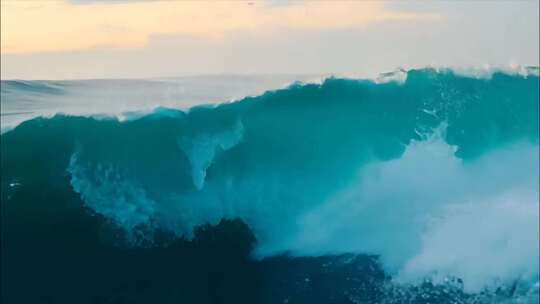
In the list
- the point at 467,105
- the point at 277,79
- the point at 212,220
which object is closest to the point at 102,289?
the point at 212,220

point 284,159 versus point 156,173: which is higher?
point 284,159

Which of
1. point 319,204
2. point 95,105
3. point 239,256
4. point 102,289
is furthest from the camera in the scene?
point 95,105

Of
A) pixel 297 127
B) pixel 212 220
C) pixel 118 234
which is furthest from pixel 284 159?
pixel 118 234

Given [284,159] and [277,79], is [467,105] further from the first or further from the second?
[277,79]

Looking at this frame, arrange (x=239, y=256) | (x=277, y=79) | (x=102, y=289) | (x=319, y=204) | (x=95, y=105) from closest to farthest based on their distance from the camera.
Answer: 1. (x=102, y=289)
2. (x=239, y=256)
3. (x=319, y=204)
4. (x=95, y=105)
5. (x=277, y=79)

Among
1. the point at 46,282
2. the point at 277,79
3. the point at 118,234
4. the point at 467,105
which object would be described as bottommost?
the point at 46,282

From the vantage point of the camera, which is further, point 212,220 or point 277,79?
point 277,79
